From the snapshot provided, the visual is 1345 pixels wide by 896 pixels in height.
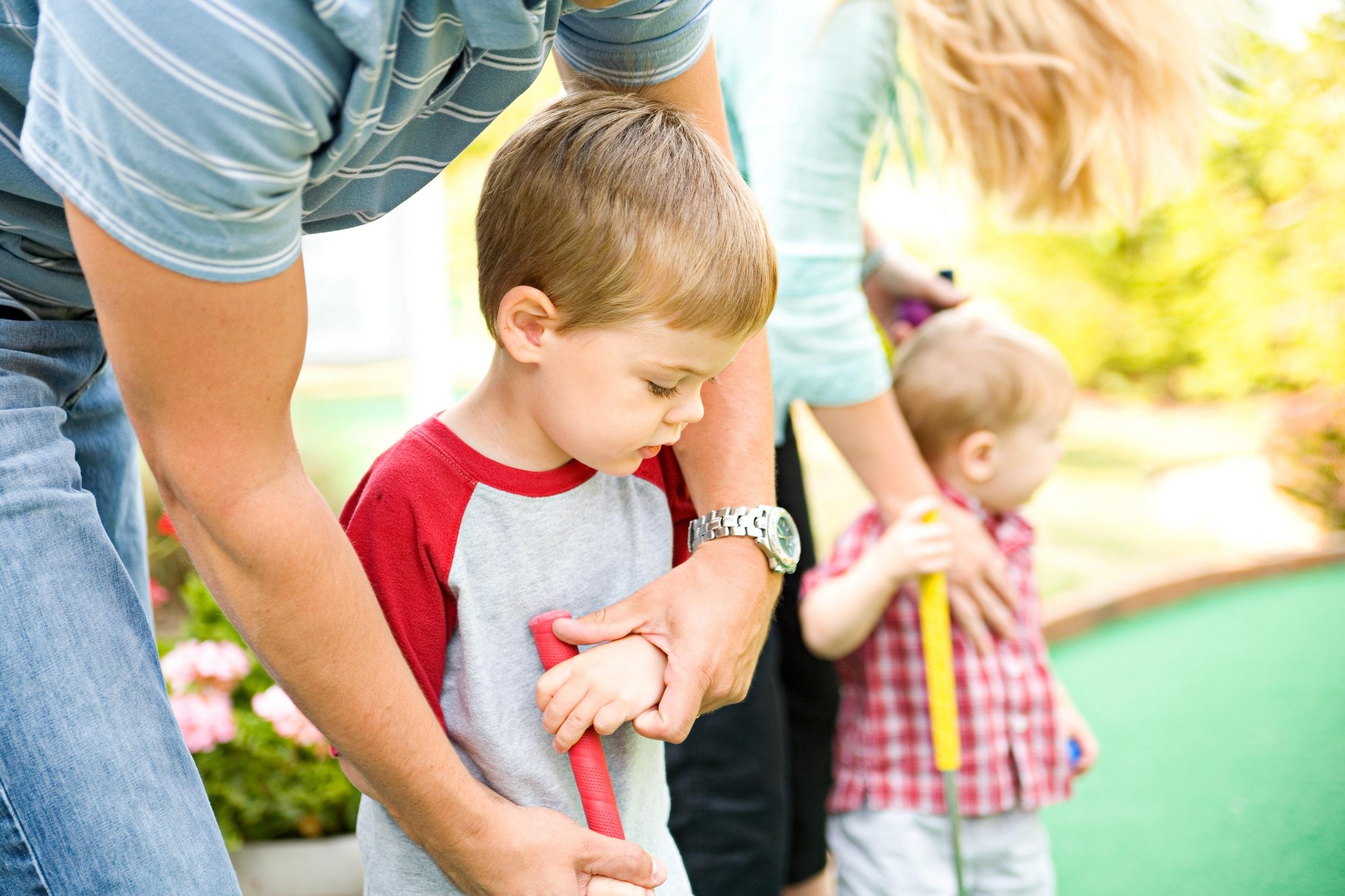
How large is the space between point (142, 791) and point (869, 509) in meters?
1.52

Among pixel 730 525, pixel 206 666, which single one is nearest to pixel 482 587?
pixel 730 525

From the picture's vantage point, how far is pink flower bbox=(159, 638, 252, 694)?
260 cm

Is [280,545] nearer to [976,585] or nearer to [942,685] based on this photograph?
[942,685]

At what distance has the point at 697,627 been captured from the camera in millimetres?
1193

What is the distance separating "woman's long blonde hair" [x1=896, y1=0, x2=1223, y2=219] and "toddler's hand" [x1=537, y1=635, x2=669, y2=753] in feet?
3.90

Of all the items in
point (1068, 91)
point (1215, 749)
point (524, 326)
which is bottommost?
point (1215, 749)

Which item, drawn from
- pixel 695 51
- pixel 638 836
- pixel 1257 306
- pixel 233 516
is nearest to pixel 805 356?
pixel 695 51

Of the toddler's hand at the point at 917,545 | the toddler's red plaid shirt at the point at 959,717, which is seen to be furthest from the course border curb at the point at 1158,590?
the toddler's hand at the point at 917,545

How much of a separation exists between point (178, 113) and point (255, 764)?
2128 mm

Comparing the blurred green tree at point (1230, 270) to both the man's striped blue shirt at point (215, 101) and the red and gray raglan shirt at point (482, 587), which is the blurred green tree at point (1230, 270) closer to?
the red and gray raglan shirt at point (482, 587)

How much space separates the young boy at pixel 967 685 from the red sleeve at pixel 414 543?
1.05 m

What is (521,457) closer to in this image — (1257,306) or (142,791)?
(142,791)

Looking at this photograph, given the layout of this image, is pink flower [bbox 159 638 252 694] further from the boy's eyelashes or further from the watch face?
the boy's eyelashes

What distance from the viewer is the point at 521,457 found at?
1227 millimetres
